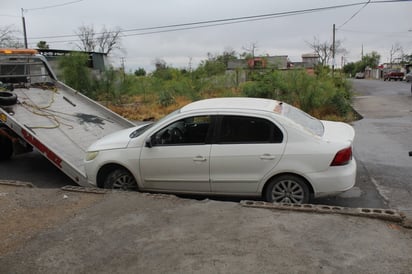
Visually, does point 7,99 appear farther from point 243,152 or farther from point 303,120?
point 303,120

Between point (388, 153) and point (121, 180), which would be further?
point (388, 153)

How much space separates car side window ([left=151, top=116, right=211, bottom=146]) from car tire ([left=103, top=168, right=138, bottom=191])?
0.70 meters

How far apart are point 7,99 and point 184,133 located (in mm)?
4672

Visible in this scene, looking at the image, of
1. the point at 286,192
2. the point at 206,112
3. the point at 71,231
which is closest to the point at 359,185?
the point at 286,192

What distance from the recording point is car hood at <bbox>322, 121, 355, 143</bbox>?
532 cm

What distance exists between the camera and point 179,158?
18.2ft

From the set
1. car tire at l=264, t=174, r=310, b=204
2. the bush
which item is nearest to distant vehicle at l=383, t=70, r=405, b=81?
the bush

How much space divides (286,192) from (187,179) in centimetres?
140

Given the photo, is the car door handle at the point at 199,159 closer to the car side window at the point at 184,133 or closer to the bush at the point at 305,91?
the car side window at the point at 184,133

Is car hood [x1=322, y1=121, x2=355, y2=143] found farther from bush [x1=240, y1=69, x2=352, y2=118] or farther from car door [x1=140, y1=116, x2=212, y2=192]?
bush [x1=240, y1=69, x2=352, y2=118]

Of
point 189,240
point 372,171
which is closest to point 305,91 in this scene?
point 372,171

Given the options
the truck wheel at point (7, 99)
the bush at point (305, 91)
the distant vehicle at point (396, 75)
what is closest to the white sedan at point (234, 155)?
the truck wheel at point (7, 99)

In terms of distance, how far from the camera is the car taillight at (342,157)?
16.7 ft

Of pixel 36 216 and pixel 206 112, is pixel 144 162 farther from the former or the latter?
pixel 36 216
